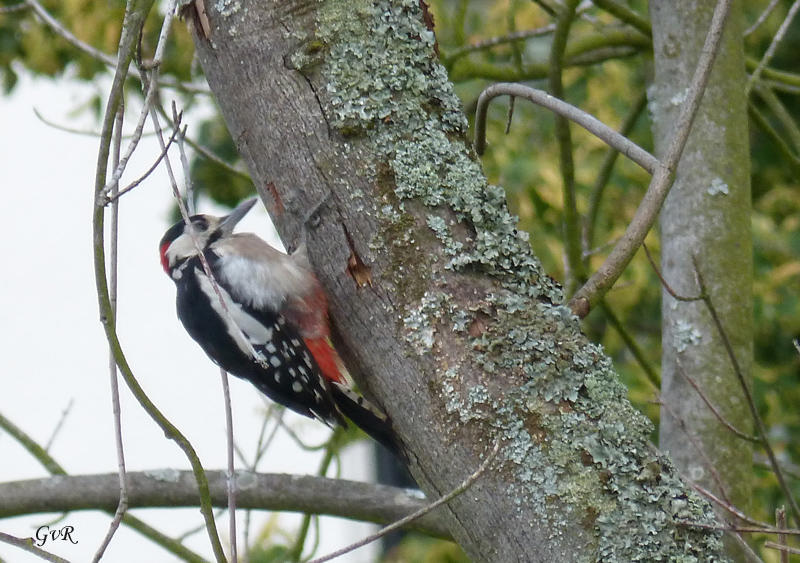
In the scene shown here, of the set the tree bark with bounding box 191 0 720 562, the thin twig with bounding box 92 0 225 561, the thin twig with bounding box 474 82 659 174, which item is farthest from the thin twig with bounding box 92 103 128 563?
the thin twig with bounding box 474 82 659 174

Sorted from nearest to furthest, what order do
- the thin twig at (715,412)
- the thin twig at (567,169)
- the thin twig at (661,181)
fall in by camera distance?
the thin twig at (661,181), the thin twig at (715,412), the thin twig at (567,169)

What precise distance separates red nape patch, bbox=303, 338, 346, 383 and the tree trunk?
0.95 metres

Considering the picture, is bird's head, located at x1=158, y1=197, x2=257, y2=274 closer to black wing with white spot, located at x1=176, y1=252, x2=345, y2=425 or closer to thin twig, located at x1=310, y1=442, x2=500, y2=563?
black wing with white spot, located at x1=176, y1=252, x2=345, y2=425

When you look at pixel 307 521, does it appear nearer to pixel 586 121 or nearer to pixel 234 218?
pixel 234 218

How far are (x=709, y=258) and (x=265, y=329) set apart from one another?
1328 millimetres

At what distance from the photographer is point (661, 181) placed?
184 centimetres

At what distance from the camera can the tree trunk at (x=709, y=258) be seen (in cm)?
252

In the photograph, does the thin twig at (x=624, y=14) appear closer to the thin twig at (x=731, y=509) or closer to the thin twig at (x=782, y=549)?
the thin twig at (x=731, y=509)

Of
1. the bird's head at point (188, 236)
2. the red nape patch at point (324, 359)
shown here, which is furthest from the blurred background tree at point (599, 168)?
the red nape patch at point (324, 359)

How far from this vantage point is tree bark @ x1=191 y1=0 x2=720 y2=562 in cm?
166

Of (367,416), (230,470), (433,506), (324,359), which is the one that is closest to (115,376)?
(230,470)

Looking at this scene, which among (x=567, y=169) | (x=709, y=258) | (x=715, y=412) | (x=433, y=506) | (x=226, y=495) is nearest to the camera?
(x=433, y=506)

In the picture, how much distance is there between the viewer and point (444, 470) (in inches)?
68.1

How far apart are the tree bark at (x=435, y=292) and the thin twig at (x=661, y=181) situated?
95 mm
